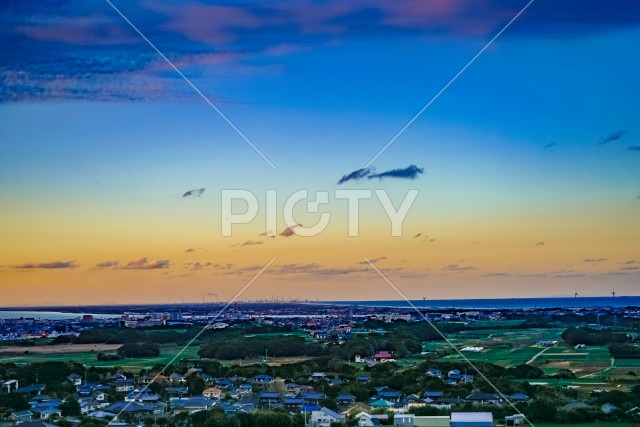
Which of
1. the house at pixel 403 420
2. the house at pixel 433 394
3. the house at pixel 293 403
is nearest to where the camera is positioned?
the house at pixel 403 420

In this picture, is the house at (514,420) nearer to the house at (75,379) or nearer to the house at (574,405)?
the house at (574,405)

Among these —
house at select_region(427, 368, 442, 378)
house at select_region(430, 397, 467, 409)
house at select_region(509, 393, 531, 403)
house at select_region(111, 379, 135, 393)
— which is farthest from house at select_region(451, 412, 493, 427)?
house at select_region(111, 379, 135, 393)

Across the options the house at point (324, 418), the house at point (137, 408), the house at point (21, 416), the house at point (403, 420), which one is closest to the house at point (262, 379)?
the house at point (137, 408)

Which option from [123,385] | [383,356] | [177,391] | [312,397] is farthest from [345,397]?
[383,356]

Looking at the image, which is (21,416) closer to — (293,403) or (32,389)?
(32,389)

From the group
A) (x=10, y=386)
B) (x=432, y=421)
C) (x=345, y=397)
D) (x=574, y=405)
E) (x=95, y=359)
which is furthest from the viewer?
(x=95, y=359)

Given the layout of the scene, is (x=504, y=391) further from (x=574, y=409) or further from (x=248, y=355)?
(x=248, y=355)
